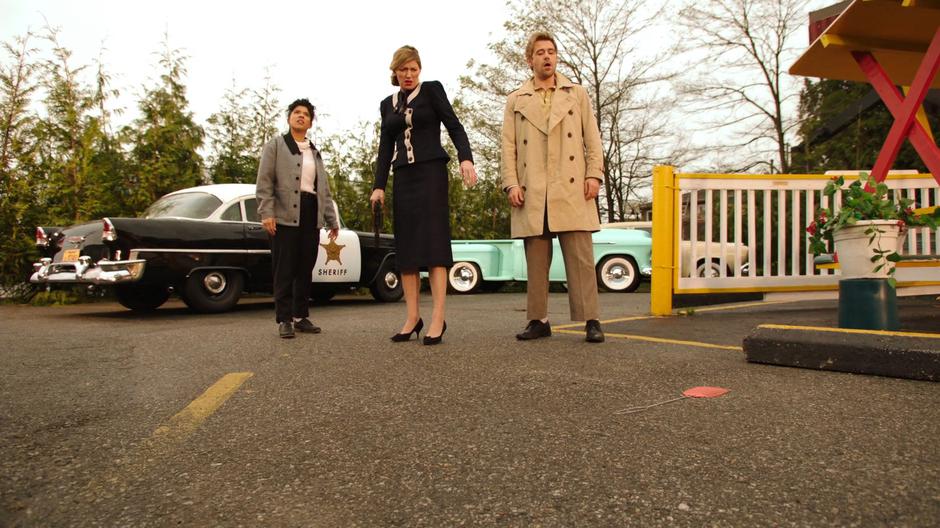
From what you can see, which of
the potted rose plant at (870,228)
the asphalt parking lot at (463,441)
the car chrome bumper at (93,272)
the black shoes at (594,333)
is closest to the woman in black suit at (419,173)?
the asphalt parking lot at (463,441)

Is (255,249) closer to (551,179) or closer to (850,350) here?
(551,179)

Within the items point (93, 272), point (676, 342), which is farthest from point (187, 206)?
point (676, 342)

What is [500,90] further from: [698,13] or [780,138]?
[780,138]

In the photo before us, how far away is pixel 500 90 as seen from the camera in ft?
72.0

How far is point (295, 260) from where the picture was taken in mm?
5188

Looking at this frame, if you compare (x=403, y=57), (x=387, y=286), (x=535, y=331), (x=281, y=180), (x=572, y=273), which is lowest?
(x=535, y=331)

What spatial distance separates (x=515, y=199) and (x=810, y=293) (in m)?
3.58

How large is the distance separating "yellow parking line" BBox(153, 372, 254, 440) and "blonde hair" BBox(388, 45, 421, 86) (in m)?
2.24

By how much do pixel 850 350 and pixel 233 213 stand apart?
258 inches

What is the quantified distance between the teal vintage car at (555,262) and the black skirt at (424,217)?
26.2ft

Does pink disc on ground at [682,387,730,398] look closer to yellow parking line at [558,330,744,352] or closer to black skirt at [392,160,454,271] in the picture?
yellow parking line at [558,330,744,352]

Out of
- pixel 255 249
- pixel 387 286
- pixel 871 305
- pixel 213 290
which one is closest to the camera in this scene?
pixel 871 305

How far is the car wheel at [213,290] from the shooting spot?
7.21 metres

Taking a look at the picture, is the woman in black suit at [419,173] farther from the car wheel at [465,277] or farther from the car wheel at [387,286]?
the car wheel at [465,277]
